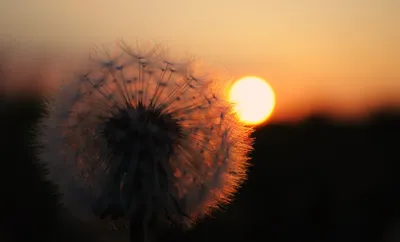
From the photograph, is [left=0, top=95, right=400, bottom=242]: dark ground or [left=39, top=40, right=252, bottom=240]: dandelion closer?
[left=39, top=40, right=252, bottom=240]: dandelion

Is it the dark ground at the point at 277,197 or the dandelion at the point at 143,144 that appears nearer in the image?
the dandelion at the point at 143,144

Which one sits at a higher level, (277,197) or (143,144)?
(143,144)

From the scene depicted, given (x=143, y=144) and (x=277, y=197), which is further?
(x=277, y=197)

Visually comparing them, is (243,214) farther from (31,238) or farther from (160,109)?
(160,109)
